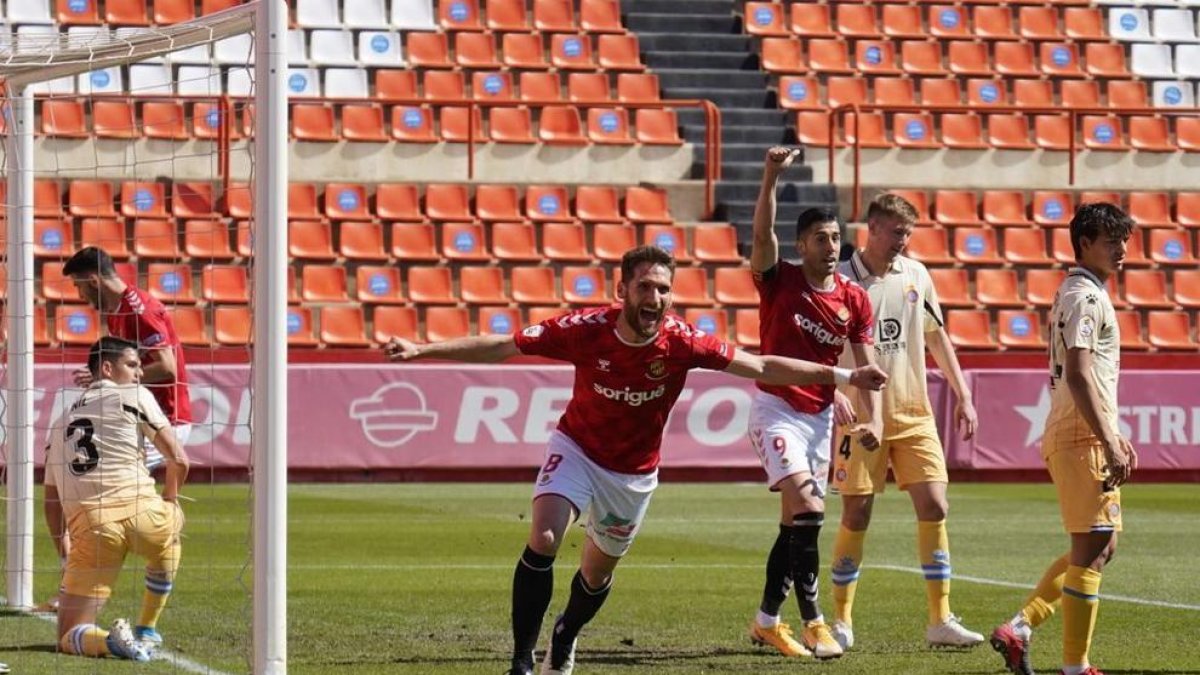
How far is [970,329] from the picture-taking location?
83.3 ft

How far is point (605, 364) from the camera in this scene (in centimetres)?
848

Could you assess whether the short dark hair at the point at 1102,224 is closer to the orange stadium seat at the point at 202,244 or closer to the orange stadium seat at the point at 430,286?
the orange stadium seat at the point at 430,286

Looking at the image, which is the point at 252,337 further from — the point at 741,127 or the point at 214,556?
the point at 741,127

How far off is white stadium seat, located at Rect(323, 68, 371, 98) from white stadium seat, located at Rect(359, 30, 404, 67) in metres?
0.48

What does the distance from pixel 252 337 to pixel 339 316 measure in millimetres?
15220

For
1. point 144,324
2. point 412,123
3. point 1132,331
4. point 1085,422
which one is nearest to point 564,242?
point 412,123

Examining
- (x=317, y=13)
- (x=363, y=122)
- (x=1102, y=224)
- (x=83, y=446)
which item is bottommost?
(x=83, y=446)

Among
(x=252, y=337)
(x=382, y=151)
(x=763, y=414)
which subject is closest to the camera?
(x=252, y=337)

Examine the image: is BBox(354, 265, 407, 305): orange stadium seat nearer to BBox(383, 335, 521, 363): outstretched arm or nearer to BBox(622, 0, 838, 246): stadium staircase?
BBox(622, 0, 838, 246): stadium staircase

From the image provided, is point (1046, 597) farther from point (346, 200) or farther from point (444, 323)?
point (346, 200)

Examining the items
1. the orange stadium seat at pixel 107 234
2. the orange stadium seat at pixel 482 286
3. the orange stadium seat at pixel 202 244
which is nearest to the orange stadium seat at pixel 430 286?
the orange stadium seat at pixel 482 286

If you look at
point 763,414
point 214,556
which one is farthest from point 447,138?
point 763,414

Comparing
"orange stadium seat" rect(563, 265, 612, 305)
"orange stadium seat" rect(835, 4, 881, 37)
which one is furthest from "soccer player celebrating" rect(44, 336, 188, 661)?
"orange stadium seat" rect(835, 4, 881, 37)

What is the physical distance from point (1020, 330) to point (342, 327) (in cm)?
866
